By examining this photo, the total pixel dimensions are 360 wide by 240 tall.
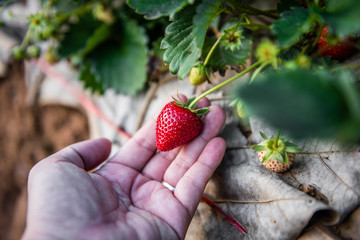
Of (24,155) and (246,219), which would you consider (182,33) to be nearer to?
(246,219)

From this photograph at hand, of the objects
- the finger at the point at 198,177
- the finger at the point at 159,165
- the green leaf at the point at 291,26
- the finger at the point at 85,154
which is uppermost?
the green leaf at the point at 291,26

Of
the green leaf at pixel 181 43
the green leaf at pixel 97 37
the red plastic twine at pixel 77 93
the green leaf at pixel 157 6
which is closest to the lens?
the green leaf at pixel 157 6

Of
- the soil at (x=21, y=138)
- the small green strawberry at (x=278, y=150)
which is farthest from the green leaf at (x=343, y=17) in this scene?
the soil at (x=21, y=138)

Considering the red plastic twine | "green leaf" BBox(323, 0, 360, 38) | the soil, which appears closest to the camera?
"green leaf" BBox(323, 0, 360, 38)

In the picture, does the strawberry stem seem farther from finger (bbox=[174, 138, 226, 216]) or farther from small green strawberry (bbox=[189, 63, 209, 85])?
small green strawberry (bbox=[189, 63, 209, 85])

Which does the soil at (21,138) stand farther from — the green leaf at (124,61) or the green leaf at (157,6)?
the green leaf at (157,6)

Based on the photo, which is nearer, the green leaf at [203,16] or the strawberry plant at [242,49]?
the strawberry plant at [242,49]

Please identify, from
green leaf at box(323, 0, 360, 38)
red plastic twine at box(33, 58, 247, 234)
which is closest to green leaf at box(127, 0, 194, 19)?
green leaf at box(323, 0, 360, 38)
